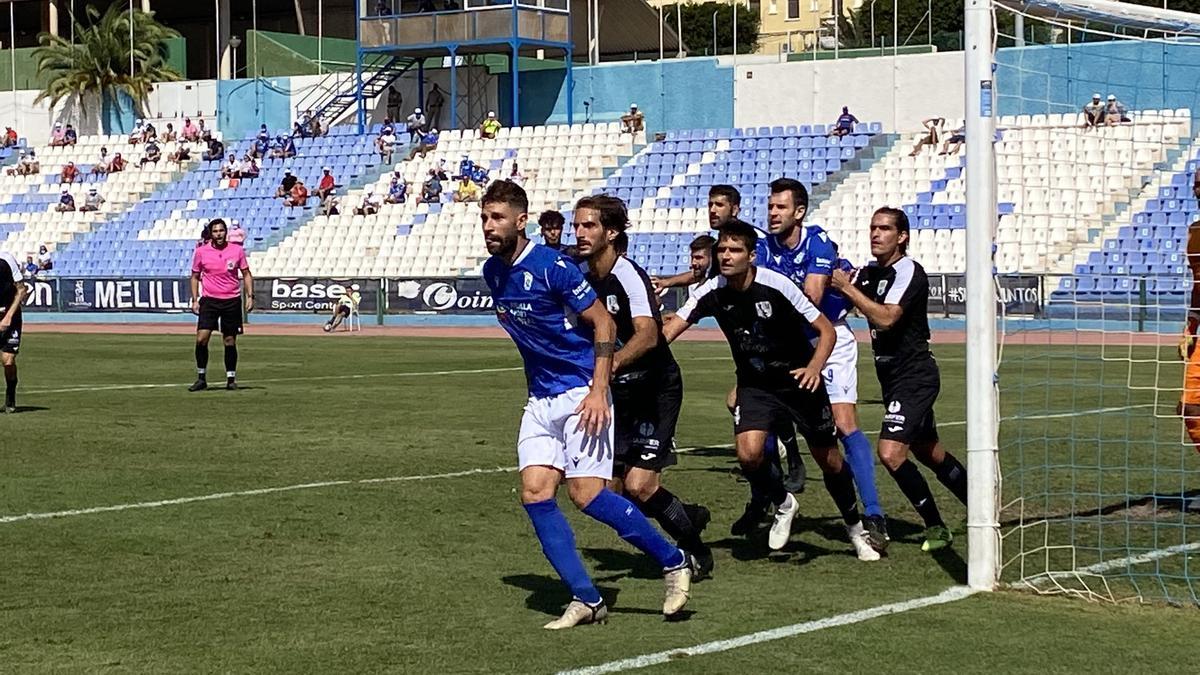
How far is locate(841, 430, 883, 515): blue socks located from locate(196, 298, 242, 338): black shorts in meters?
12.4

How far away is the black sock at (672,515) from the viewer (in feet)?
28.3

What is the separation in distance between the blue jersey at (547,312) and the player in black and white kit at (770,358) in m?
1.45

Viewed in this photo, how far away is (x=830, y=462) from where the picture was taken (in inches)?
374

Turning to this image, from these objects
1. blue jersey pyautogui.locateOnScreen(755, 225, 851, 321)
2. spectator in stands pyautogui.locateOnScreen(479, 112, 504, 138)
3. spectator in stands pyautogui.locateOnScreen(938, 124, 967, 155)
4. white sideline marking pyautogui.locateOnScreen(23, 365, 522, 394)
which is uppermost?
spectator in stands pyautogui.locateOnScreen(479, 112, 504, 138)

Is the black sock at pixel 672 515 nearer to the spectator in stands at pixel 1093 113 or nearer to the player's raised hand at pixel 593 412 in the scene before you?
the player's raised hand at pixel 593 412

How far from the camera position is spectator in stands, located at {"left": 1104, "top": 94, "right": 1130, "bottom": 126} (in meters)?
15.7

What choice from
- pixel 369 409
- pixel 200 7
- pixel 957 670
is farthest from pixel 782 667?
pixel 200 7

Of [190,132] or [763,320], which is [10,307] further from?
[190,132]

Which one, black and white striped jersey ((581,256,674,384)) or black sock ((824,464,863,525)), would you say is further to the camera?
black sock ((824,464,863,525))

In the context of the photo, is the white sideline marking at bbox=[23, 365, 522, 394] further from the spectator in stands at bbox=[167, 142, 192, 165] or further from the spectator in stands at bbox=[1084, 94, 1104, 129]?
the spectator in stands at bbox=[167, 142, 192, 165]

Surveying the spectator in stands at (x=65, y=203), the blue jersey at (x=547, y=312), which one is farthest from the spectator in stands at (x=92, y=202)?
the blue jersey at (x=547, y=312)

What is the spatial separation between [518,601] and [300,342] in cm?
2565

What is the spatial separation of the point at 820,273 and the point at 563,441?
2.55 m

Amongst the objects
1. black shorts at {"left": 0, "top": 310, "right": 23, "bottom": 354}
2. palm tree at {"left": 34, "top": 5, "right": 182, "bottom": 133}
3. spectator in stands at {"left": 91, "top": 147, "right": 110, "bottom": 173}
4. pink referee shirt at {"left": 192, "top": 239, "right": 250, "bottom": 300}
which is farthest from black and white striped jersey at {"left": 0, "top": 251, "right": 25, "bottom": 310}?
palm tree at {"left": 34, "top": 5, "right": 182, "bottom": 133}
